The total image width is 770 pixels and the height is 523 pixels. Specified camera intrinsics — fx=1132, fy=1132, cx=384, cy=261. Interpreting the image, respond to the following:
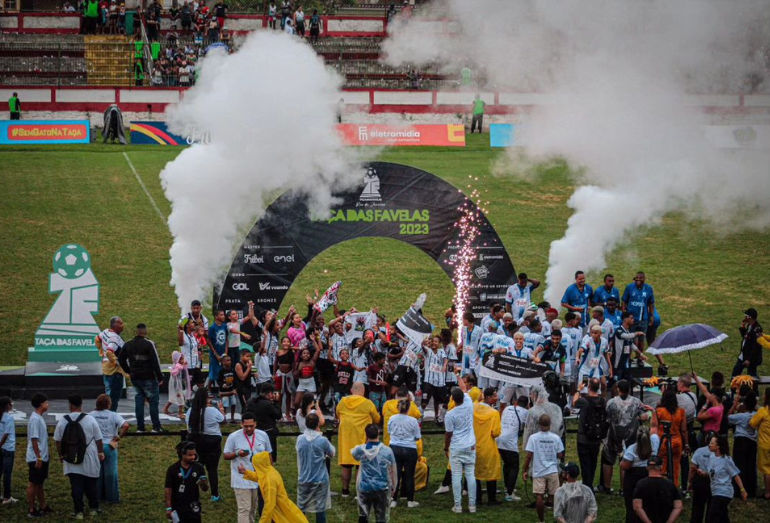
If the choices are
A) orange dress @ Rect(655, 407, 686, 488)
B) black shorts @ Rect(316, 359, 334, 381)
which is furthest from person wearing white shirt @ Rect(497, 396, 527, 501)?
black shorts @ Rect(316, 359, 334, 381)

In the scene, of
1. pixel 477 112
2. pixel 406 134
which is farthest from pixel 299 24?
pixel 406 134

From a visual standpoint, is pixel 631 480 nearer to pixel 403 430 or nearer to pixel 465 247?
pixel 403 430

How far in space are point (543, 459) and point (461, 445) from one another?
105 centimetres

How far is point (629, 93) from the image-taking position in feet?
78.4

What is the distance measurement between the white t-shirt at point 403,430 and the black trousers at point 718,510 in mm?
3588

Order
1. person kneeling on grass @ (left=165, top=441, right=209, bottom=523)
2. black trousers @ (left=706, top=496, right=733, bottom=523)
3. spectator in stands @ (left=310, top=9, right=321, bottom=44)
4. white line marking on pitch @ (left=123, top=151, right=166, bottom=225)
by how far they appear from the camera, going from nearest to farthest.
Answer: person kneeling on grass @ (left=165, top=441, right=209, bottom=523), black trousers @ (left=706, top=496, right=733, bottom=523), white line marking on pitch @ (left=123, top=151, right=166, bottom=225), spectator in stands @ (left=310, top=9, right=321, bottom=44)

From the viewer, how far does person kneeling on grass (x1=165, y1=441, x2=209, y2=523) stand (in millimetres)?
12320

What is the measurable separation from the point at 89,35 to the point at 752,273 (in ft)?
93.4

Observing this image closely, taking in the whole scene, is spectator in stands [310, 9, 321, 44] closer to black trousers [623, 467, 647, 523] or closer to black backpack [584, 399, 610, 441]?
black backpack [584, 399, 610, 441]

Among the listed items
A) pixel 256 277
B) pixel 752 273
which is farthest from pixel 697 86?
pixel 256 277

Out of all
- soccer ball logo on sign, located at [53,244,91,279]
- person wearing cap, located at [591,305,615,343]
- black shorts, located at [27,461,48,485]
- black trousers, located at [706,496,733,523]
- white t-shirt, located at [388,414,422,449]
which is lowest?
black trousers, located at [706,496,733,523]

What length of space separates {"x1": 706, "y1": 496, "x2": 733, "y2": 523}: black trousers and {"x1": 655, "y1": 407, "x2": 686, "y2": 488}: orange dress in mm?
1059

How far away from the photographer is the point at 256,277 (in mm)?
20906

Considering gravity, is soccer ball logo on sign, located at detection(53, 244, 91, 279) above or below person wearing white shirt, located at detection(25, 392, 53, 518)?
above
